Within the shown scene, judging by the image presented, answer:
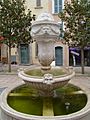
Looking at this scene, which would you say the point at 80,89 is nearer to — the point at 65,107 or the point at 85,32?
the point at 65,107

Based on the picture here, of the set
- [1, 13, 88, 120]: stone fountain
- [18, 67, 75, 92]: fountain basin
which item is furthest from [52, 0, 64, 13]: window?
[18, 67, 75, 92]: fountain basin

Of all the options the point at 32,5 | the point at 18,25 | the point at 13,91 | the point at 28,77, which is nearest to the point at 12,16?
the point at 18,25

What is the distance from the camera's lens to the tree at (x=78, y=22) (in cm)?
1772

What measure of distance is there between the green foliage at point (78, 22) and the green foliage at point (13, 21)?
3213 mm

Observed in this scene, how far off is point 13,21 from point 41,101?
13.3 metres

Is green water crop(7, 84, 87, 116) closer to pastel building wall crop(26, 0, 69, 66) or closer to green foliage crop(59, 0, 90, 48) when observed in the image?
green foliage crop(59, 0, 90, 48)

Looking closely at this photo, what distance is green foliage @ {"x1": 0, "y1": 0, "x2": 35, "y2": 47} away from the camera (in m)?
19.0

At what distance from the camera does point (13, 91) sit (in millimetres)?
7770

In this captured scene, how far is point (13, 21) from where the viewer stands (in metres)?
19.1

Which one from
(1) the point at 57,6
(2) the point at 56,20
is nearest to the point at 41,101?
(2) the point at 56,20

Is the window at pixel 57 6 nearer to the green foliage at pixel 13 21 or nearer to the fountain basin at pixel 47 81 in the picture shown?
the green foliage at pixel 13 21

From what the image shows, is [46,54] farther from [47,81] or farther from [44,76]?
[47,81]

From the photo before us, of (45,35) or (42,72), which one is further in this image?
(42,72)

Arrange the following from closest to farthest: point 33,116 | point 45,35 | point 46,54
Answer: point 33,116, point 45,35, point 46,54
